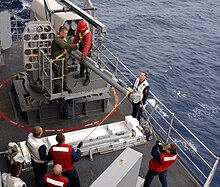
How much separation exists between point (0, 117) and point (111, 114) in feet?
12.9

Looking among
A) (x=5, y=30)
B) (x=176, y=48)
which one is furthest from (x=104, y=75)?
(x=176, y=48)

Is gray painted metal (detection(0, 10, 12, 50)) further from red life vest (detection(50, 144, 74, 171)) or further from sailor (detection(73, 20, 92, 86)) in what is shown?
red life vest (detection(50, 144, 74, 171))

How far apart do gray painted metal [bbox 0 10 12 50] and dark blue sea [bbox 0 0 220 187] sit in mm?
9489

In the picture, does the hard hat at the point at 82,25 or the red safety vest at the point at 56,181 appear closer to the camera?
the red safety vest at the point at 56,181

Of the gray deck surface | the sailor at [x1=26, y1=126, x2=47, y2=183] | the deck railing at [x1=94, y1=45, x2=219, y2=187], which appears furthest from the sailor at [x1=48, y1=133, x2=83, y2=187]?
the deck railing at [x1=94, y1=45, x2=219, y2=187]

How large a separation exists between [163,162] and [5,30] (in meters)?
10.6

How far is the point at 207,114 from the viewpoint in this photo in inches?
751

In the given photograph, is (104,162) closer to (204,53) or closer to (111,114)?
(111,114)

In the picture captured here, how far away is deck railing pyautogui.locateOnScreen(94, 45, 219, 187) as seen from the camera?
9.01 m

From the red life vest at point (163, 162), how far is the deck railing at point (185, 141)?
41.2 inches

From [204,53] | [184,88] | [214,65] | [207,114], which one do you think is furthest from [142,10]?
[207,114]

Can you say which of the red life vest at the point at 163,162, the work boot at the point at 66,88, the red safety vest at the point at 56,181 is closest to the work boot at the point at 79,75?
the work boot at the point at 66,88

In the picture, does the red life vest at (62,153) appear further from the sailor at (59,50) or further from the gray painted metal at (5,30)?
the gray painted metal at (5,30)

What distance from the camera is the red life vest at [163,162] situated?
25.4 ft
